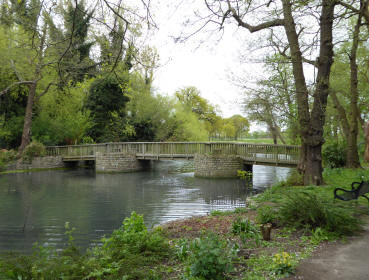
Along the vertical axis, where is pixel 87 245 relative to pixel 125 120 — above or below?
below

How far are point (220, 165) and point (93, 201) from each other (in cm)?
836

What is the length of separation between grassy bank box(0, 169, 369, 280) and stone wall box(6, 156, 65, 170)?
20.7 m

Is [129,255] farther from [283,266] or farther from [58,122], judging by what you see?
[58,122]

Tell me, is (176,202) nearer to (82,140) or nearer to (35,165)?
(35,165)

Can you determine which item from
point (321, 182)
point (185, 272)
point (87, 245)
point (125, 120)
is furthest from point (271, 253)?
point (125, 120)

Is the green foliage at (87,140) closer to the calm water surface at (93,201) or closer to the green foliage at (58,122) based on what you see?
the green foliage at (58,122)

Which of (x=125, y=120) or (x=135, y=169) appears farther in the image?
(x=125, y=120)

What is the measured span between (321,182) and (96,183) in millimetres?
12670

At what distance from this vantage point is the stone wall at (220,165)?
1867 centimetres

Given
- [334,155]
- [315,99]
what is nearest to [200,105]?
[334,155]

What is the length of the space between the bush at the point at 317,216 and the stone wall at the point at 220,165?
13241 millimetres

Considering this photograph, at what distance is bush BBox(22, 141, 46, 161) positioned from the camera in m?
23.5

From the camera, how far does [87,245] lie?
7.07m

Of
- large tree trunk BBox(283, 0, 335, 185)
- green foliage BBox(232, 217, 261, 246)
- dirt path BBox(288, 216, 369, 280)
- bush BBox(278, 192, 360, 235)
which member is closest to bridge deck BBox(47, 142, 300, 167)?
large tree trunk BBox(283, 0, 335, 185)
